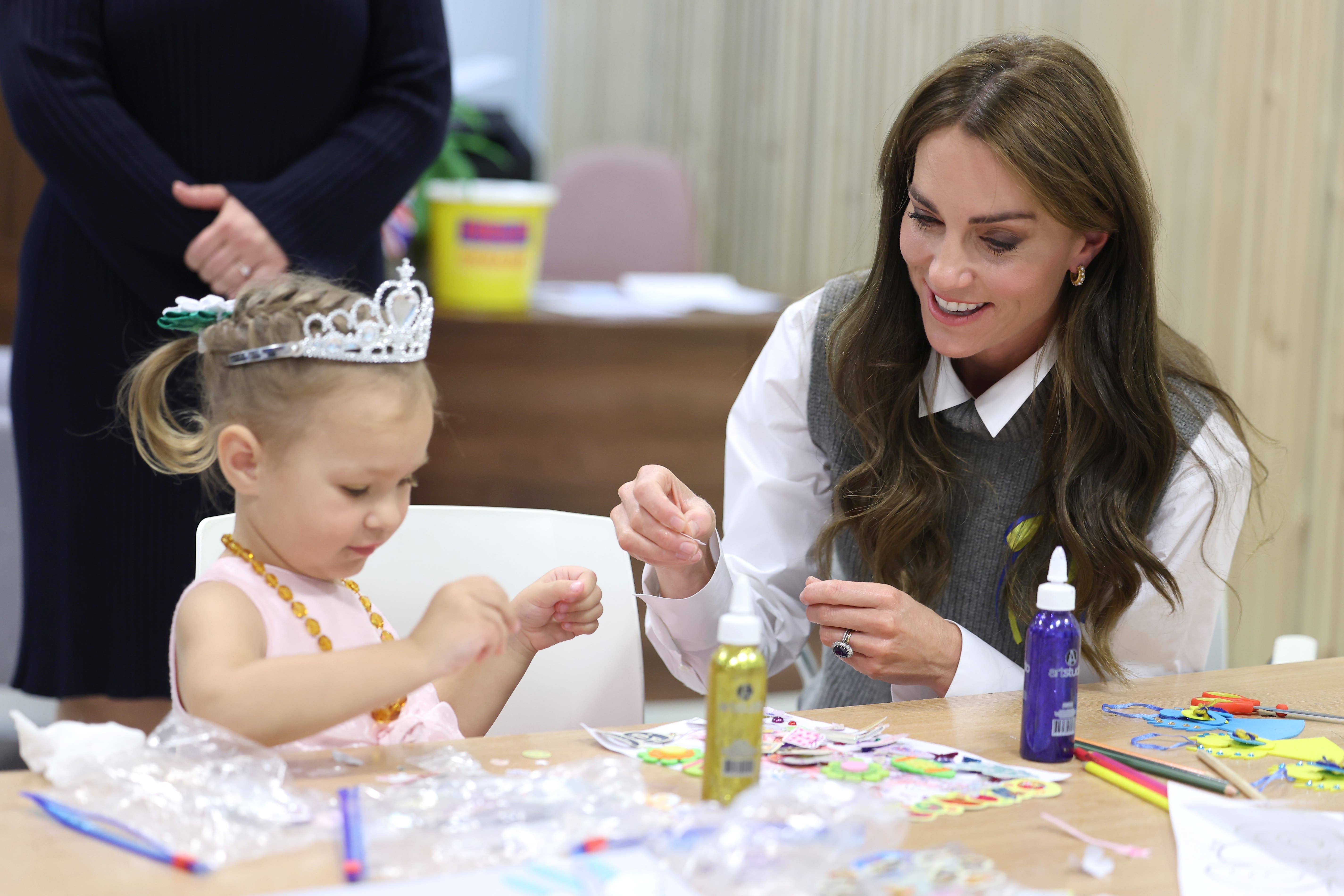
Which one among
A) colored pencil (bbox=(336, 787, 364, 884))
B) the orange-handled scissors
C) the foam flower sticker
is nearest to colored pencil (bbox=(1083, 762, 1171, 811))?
the orange-handled scissors

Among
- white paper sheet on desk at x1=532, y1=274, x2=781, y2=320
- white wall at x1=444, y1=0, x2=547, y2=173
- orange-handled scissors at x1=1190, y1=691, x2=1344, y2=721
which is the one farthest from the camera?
white wall at x1=444, y1=0, x2=547, y2=173

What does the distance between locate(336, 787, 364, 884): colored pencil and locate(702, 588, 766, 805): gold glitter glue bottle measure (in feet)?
0.83

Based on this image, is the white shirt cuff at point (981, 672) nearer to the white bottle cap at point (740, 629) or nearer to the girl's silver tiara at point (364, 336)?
the white bottle cap at point (740, 629)

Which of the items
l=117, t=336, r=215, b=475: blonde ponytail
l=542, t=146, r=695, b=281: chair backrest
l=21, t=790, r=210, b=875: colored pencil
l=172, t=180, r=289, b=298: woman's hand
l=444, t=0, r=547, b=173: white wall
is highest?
l=444, t=0, r=547, b=173: white wall

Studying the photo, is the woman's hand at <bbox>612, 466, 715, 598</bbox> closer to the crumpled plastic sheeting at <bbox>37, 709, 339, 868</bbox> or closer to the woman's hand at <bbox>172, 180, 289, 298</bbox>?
the crumpled plastic sheeting at <bbox>37, 709, 339, 868</bbox>

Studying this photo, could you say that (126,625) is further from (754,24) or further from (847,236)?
(754,24)

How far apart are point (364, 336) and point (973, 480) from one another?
2.71 feet

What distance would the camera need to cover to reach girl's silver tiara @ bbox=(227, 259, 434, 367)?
3.64 feet

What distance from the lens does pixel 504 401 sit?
3.07 m

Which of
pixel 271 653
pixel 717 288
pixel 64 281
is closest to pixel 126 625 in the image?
pixel 64 281

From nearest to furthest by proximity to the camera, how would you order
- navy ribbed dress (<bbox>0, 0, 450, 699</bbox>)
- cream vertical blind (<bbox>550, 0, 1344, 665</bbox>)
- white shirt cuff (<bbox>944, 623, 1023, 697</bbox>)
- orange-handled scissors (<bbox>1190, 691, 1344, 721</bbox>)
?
orange-handled scissors (<bbox>1190, 691, 1344, 721</bbox>)
white shirt cuff (<bbox>944, 623, 1023, 697</bbox>)
navy ribbed dress (<bbox>0, 0, 450, 699</bbox>)
cream vertical blind (<bbox>550, 0, 1344, 665</bbox>)

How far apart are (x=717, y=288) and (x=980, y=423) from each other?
6.63 ft

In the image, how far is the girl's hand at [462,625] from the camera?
100 centimetres

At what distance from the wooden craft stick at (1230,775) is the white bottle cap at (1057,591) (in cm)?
17
